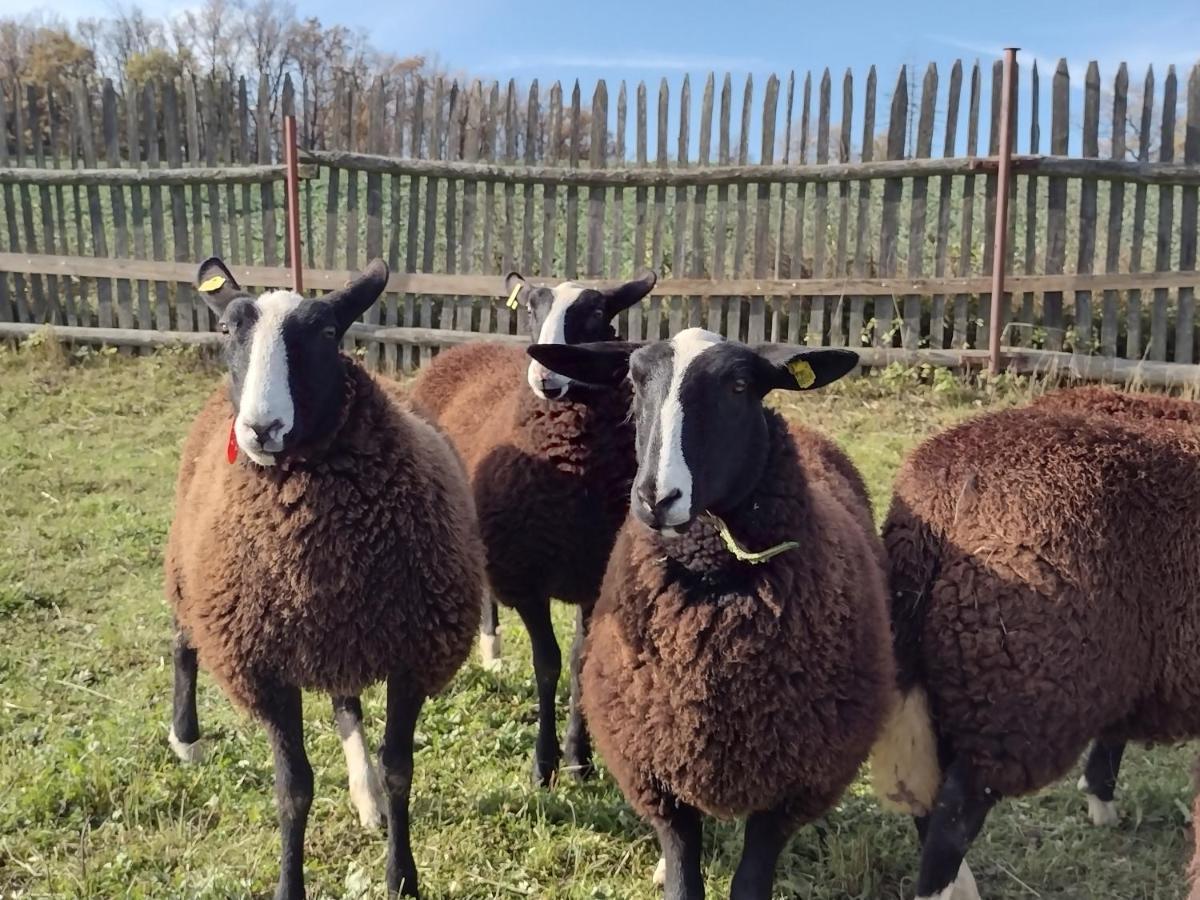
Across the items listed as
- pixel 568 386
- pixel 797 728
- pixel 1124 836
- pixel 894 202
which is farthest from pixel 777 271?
pixel 797 728

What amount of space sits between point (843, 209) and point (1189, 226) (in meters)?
2.73

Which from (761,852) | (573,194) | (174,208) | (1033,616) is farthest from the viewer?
(174,208)

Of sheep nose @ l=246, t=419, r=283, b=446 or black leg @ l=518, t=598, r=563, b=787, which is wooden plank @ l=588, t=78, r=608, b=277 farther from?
sheep nose @ l=246, t=419, r=283, b=446

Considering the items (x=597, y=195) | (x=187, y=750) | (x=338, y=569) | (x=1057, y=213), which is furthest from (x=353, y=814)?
(x=1057, y=213)

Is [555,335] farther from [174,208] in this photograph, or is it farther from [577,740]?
[174,208]

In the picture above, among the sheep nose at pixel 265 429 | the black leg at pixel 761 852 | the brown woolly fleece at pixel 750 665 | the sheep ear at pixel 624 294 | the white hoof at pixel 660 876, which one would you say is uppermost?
the sheep ear at pixel 624 294

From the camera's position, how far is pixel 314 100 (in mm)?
10922

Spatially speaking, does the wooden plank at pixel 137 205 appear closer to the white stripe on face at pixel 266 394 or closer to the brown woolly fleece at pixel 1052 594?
the white stripe on face at pixel 266 394

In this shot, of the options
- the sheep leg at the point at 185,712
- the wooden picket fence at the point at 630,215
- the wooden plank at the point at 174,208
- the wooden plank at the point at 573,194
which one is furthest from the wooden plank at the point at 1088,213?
the wooden plank at the point at 174,208

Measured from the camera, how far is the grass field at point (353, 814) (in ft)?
10.6

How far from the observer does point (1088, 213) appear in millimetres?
8133

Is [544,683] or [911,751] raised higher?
[911,751]

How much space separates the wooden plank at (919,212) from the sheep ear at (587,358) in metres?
6.14

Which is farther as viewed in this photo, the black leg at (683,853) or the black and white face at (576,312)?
the black and white face at (576,312)
